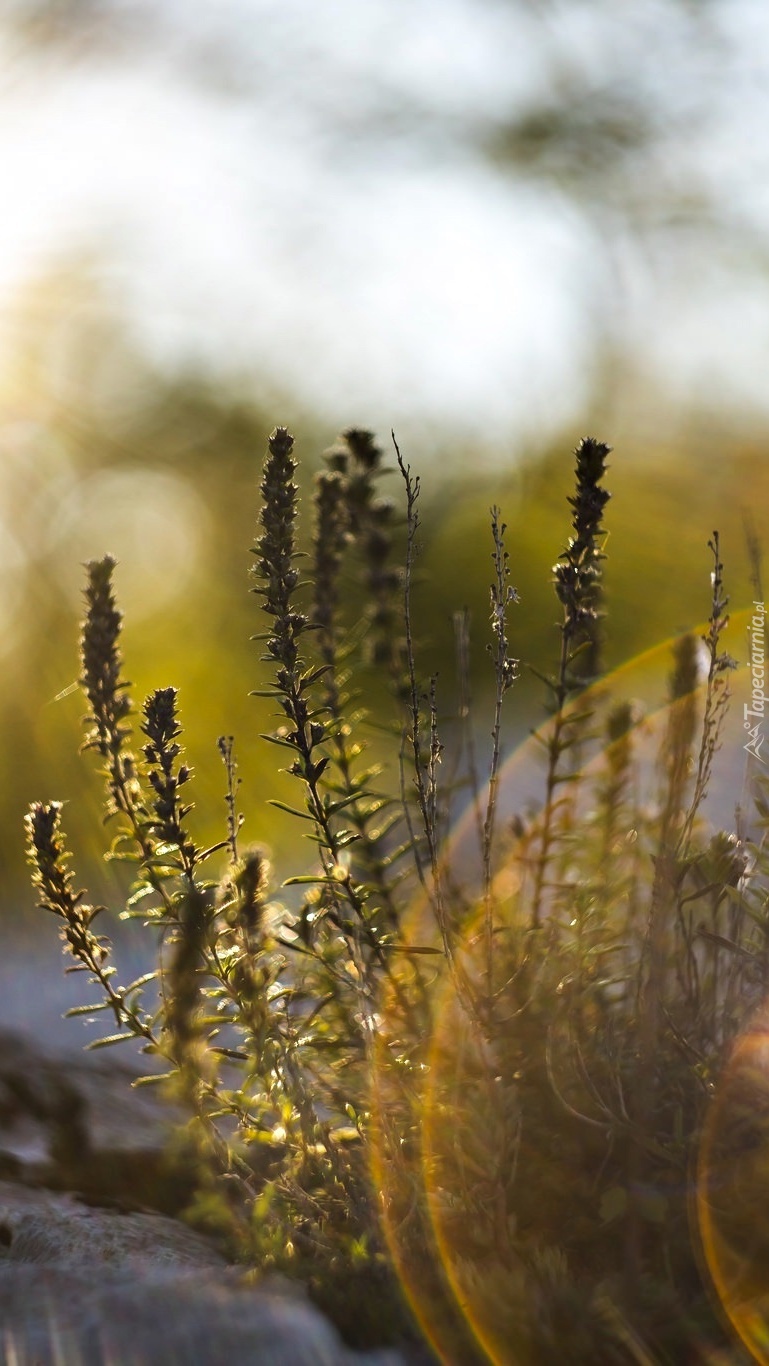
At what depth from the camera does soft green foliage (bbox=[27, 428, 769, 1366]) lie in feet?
5.74

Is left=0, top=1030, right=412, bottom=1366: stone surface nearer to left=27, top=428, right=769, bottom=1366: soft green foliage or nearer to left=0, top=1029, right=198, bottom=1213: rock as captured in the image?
left=0, top=1029, right=198, bottom=1213: rock

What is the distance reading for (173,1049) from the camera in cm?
173

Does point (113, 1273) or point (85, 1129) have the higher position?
point (85, 1129)

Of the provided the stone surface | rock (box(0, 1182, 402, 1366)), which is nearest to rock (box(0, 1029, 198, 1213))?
the stone surface

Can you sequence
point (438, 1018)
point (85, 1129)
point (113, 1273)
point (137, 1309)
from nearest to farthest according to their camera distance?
point (137, 1309), point (113, 1273), point (438, 1018), point (85, 1129)

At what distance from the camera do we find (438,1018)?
7.11ft

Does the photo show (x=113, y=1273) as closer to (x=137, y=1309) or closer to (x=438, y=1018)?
(x=137, y=1309)

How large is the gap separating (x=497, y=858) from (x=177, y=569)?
2823 mm

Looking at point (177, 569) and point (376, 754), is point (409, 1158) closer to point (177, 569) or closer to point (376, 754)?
point (376, 754)

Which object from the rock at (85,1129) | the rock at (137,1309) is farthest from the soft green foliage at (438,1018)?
the rock at (85,1129)

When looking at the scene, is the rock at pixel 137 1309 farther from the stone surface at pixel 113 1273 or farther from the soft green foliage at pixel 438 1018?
the soft green foliage at pixel 438 1018

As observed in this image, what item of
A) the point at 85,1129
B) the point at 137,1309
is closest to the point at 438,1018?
the point at 137,1309

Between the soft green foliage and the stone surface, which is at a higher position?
Answer: the soft green foliage

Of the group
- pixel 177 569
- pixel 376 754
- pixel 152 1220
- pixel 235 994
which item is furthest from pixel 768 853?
pixel 177 569
